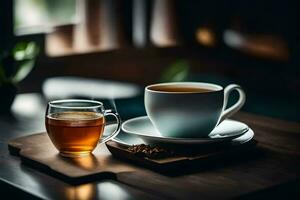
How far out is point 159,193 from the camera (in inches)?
37.4

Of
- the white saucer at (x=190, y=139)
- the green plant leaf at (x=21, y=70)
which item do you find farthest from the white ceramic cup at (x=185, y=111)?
the green plant leaf at (x=21, y=70)

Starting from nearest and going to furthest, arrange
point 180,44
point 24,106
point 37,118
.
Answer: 1. point 37,118
2. point 24,106
3. point 180,44

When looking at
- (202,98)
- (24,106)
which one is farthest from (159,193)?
(24,106)

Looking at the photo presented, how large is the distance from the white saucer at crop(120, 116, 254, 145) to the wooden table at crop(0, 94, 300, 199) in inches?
1.6

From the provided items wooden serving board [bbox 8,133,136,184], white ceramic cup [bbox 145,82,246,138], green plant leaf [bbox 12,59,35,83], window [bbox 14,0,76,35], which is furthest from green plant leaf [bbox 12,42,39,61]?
window [bbox 14,0,76,35]

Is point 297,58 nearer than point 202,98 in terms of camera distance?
No

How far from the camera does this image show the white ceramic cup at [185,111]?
3.74ft

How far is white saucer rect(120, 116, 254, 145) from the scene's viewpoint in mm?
1113

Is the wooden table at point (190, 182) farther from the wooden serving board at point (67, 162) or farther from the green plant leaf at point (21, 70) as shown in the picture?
the green plant leaf at point (21, 70)

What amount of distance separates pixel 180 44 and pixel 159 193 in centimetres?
236

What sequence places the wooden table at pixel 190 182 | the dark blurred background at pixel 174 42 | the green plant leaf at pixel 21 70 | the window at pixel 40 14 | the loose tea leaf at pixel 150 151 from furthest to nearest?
the dark blurred background at pixel 174 42
the window at pixel 40 14
the green plant leaf at pixel 21 70
the loose tea leaf at pixel 150 151
the wooden table at pixel 190 182

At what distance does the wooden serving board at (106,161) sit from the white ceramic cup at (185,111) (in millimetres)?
43

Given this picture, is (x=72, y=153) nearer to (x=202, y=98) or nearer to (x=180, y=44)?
(x=202, y=98)

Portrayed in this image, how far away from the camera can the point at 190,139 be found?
3.63 ft
